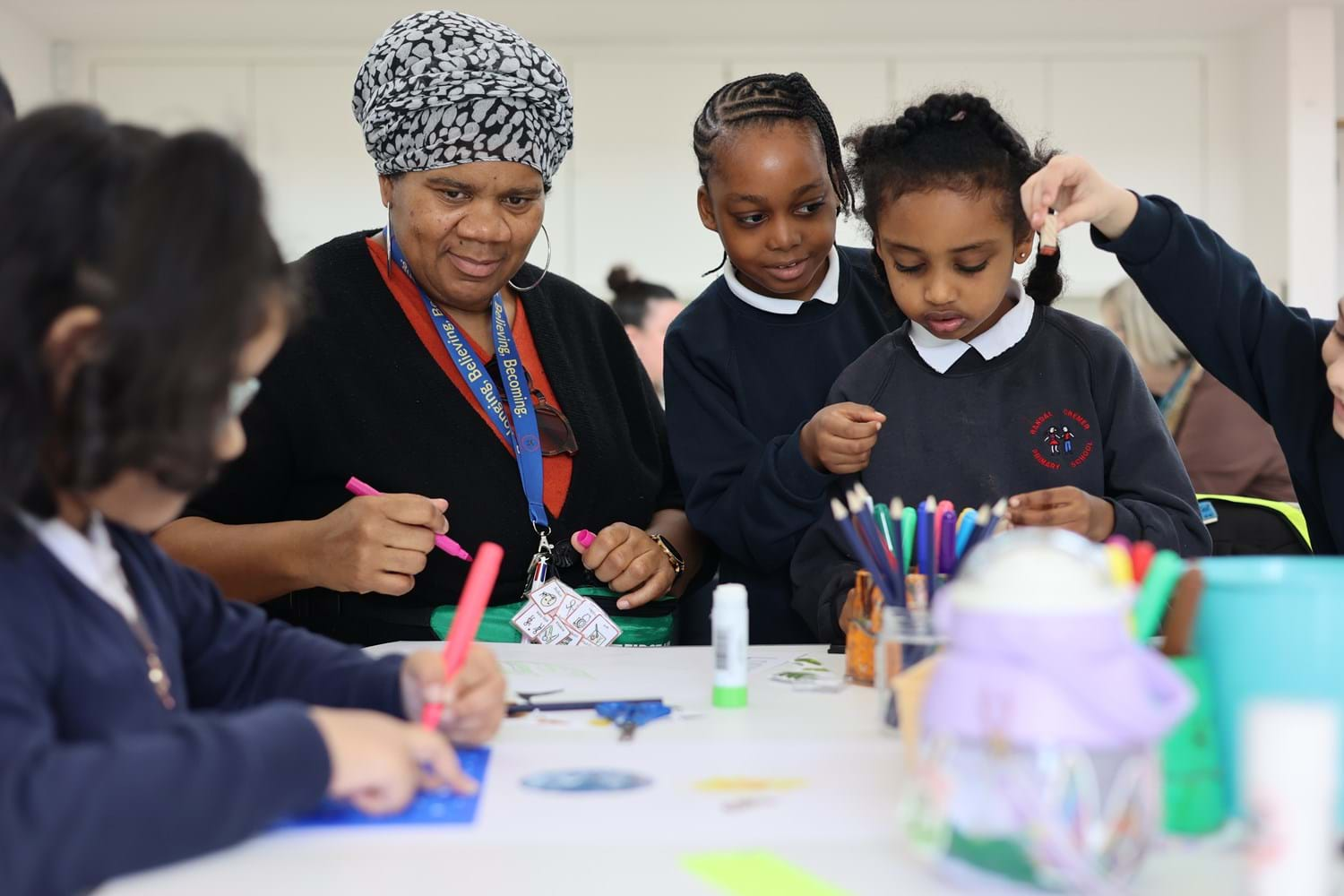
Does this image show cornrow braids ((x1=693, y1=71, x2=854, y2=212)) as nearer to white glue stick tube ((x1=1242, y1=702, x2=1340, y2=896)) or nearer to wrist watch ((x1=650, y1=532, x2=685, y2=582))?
wrist watch ((x1=650, y1=532, x2=685, y2=582))

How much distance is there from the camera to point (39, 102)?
2.75ft

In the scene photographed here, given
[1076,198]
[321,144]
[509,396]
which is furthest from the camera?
[321,144]

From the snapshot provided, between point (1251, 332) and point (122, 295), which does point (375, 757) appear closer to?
point (122, 295)

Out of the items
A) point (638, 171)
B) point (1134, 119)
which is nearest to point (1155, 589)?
point (638, 171)

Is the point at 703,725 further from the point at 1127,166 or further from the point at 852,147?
the point at 1127,166

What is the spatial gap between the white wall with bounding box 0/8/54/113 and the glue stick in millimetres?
5393

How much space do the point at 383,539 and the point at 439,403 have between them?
32 cm

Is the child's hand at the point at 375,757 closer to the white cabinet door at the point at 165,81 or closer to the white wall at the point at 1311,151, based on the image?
the white cabinet door at the point at 165,81

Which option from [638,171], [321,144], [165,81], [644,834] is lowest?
[644,834]

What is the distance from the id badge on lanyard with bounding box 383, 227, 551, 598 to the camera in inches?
69.4

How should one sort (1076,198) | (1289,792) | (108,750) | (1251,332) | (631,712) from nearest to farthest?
(1289,792), (108,750), (631,712), (1076,198), (1251,332)

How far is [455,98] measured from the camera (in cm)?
171

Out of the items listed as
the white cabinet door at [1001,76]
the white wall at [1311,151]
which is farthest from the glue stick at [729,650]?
the white wall at [1311,151]

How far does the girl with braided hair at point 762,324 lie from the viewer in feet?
5.90
